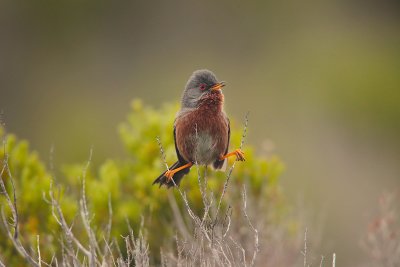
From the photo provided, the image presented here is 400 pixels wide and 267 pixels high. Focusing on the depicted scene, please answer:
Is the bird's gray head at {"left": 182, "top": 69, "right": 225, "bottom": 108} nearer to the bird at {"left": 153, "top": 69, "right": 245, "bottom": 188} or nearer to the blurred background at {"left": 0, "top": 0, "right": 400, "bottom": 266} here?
the bird at {"left": 153, "top": 69, "right": 245, "bottom": 188}

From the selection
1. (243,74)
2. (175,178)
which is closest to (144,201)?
(175,178)

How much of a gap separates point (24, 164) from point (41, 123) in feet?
56.3

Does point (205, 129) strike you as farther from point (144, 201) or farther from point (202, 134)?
point (144, 201)

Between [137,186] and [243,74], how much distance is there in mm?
17974

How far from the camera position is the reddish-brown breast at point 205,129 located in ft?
18.0

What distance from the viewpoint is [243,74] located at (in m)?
26.2

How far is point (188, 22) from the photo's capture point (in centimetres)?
3011

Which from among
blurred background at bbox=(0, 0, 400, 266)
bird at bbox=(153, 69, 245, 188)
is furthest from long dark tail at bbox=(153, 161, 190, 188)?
blurred background at bbox=(0, 0, 400, 266)

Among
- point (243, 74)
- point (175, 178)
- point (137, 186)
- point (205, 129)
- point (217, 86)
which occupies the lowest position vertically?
point (175, 178)

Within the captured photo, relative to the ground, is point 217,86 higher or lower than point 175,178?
higher

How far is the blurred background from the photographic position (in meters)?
20.9

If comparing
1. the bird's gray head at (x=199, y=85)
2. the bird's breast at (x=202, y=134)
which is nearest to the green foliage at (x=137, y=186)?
the bird's breast at (x=202, y=134)

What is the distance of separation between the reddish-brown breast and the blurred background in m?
11.3

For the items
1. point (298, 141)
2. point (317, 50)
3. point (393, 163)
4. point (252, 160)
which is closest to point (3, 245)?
point (252, 160)
